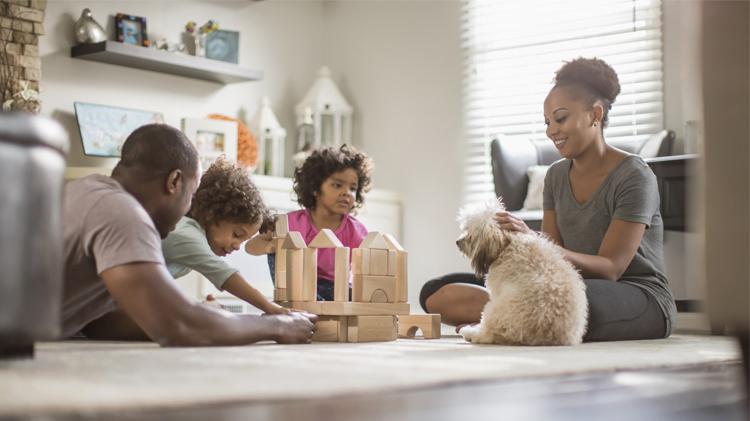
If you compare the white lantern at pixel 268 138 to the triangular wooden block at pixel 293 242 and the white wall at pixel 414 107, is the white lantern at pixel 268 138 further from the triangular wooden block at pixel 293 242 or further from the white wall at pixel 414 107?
the triangular wooden block at pixel 293 242

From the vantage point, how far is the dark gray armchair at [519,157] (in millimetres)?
4684

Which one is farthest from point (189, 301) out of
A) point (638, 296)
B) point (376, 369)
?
point (638, 296)

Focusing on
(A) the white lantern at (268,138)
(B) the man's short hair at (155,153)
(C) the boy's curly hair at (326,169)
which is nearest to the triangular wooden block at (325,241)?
(B) the man's short hair at (155,153)

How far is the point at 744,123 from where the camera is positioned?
5.03 ft

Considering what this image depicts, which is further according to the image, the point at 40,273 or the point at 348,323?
the point at 348,323

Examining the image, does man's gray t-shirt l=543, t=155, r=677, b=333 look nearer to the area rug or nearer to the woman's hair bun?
the woman's hair bun

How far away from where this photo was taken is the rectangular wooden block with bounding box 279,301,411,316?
9.57ft

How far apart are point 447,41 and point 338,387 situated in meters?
4.65

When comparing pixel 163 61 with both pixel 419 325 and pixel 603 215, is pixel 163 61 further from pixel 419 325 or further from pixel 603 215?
pixel 603 215

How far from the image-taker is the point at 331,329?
9.63ft

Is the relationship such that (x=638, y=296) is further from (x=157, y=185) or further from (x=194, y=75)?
(x=194, y=75)

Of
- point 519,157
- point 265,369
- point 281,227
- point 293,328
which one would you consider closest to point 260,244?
point 281,227

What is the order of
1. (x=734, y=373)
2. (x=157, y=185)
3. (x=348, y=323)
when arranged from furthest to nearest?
(x=348, y=323) → (x=157, y=185) → (x=734, y=373)

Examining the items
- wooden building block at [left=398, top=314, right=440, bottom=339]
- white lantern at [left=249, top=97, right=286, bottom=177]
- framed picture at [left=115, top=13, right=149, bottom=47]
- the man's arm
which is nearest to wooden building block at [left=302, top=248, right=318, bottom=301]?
wooden building block at [left=398, top=314, right=440, bottom=339]
